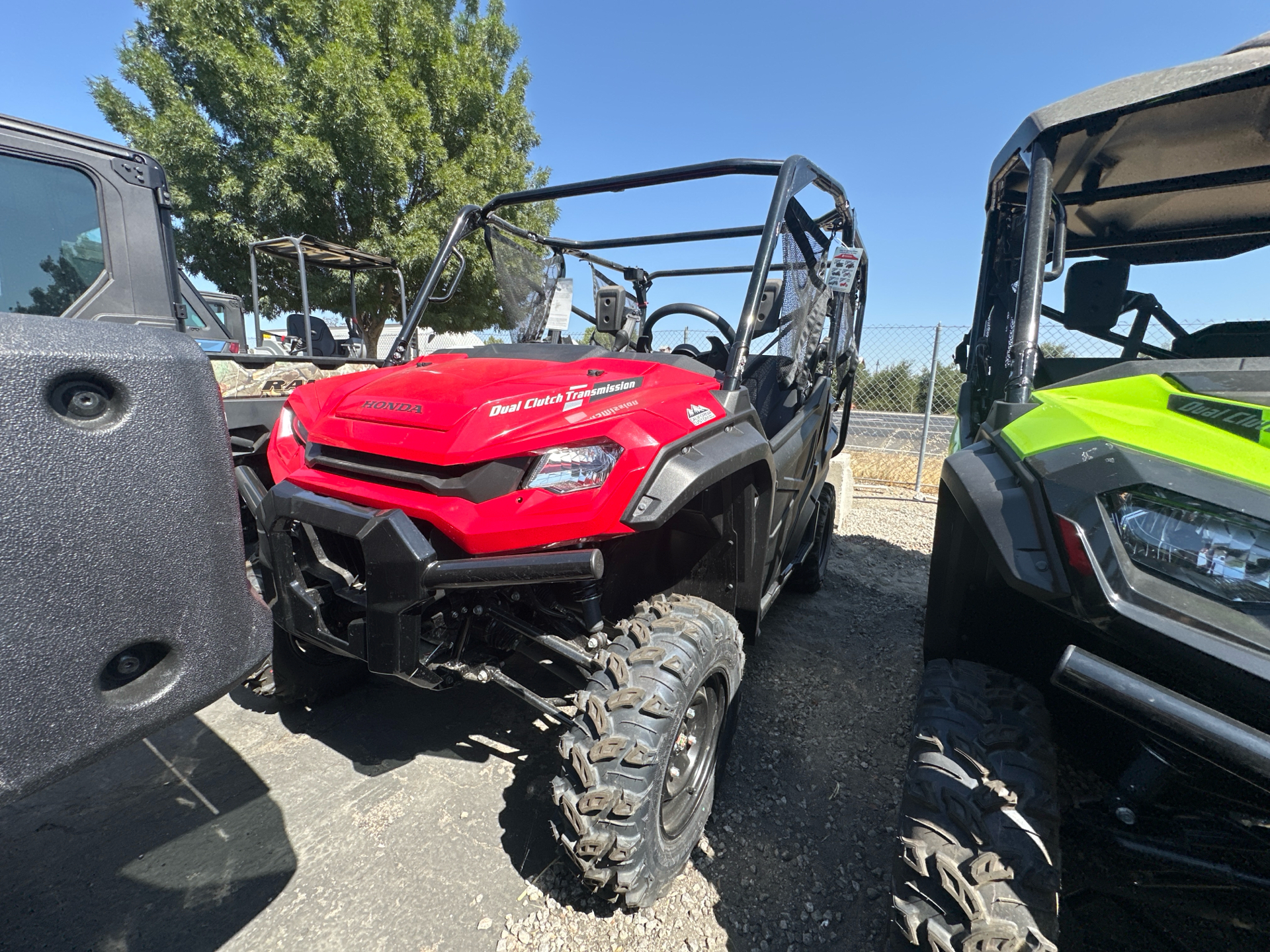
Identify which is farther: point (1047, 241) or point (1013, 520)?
point (1047, 241)

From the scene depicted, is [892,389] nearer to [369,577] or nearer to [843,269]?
[843,269]

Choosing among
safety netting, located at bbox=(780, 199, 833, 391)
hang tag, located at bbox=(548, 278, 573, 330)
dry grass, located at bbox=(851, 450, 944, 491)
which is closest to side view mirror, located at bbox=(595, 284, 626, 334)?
hang tag, located at bbox=(548, 278, 573, 330)

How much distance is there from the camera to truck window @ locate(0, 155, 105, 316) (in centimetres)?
239

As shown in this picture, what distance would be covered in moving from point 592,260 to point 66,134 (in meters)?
2.37

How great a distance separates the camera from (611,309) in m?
2.84

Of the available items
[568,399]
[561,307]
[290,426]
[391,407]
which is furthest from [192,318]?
[568,399]

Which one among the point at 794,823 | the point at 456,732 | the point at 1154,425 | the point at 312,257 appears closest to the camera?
the point at 1154,425

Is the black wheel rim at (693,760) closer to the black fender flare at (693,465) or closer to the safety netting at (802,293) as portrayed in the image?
the black fender flare at (693,465)

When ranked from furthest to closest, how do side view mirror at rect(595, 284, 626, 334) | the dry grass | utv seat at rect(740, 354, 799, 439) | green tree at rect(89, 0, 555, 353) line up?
green tree at rect(89, 0, 555, 353)
the dry grass
utv seat at rect(740, 354, 799, 439)
side view mirror at rect(595, 284, 626, 334)

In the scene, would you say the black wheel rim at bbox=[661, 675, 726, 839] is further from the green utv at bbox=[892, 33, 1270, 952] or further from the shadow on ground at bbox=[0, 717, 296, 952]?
the shadow on ground at bbox=[0, 717, 296, 952]

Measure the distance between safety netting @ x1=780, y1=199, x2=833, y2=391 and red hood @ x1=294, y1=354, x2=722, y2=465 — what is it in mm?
755

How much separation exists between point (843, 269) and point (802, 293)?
19 centimetres

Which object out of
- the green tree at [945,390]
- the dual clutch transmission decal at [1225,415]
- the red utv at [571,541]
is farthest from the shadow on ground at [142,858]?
the green tree at [945,390]

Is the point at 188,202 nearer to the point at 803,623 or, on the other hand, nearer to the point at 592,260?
the point at 592,260
